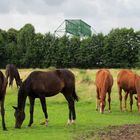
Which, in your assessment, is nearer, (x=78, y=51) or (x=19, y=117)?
(x=19, y=117)

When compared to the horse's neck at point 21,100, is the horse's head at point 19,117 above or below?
below

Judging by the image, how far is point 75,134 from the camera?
1573cm

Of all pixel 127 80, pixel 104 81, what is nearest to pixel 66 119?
pixel 104 81

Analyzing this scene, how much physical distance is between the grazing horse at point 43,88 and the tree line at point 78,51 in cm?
5352

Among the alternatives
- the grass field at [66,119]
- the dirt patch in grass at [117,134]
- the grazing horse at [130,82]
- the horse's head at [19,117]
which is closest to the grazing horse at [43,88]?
the horse's head at [19,117]

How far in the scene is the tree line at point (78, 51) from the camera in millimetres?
75750

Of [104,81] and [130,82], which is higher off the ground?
[104,81]

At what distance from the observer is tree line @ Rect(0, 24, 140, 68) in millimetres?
75750

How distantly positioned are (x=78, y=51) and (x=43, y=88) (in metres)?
60.6

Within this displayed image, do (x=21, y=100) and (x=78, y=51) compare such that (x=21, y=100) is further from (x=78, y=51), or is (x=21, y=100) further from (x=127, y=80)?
(x=78, y=51)

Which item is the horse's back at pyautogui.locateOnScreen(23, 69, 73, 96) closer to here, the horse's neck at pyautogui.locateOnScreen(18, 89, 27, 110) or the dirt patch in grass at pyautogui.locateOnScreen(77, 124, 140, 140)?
the horse's neck at pyautogui.locateOnScreen(18, 89, 27, 110)

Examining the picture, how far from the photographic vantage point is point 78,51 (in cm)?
7869

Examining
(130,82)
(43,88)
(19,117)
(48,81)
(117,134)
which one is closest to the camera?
(117,134)

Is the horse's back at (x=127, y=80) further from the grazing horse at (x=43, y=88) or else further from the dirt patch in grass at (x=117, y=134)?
the dirt patch in grass at (x=117, y=134)
